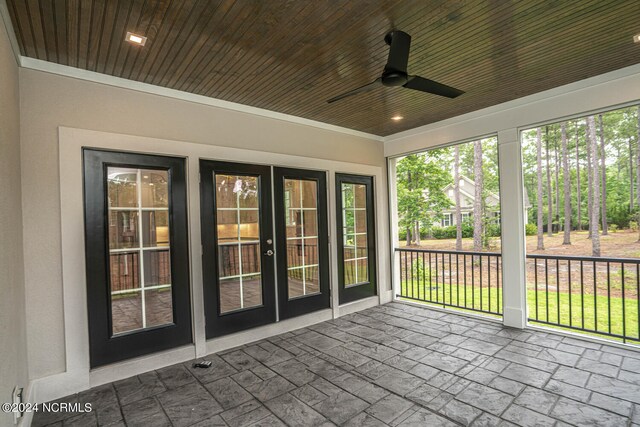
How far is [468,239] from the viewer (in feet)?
34.1

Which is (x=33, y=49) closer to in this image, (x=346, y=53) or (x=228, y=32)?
(x=228, y=32)

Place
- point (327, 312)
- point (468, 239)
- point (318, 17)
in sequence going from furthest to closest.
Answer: point (468, 239) → point (327, 312) → point (318, 17)

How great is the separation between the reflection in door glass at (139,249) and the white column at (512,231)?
398cm

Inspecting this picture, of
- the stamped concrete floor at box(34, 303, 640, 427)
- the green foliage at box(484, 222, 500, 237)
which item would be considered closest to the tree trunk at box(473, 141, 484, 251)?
the green foliage at box(484, 222, 500, 237)

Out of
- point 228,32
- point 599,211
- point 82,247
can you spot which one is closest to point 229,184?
point 82,247

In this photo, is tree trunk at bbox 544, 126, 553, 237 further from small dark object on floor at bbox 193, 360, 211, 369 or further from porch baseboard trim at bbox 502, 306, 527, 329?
small dark object on floor at bbox 193, 360, 211, 369

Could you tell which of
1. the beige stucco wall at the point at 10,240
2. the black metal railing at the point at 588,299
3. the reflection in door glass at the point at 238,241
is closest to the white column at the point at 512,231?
the black metal railing at the point at 588,299

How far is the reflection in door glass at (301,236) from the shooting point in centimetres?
413

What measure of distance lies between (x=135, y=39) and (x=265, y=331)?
318cm

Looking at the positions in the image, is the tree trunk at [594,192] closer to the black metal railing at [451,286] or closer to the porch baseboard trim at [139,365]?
the black metal railing at [451,286]

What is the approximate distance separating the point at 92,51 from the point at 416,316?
4656 mm

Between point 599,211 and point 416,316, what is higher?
point 599,211

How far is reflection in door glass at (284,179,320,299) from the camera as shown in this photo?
13.5 ft

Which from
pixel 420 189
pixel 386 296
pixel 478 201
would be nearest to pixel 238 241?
pixel 386 296
